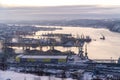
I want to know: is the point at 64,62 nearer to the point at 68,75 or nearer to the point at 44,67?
the point at 44,67

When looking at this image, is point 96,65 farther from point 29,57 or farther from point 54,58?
point 29,57

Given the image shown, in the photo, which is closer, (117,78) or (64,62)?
(117,78)

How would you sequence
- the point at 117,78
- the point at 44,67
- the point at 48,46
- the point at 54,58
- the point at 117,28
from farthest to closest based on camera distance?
the point at 117,28, the point at 48,46, the point at 54,58, the point at 44,67, the point at 117,78

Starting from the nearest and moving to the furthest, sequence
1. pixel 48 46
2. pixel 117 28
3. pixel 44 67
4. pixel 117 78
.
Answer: pixel 117 78 < pixel 44 67 < pixel 48 46 < pixel 117 28

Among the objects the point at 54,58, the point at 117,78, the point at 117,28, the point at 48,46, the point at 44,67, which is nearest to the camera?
the point at 117,78

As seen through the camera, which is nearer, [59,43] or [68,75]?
[68,75]

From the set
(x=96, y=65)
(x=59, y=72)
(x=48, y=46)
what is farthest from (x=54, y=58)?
(x=48, y=46)

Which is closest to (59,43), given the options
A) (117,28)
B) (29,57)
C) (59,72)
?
(29,57)

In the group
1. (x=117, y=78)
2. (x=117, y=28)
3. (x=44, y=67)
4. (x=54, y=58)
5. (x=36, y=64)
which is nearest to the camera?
(x=117, y=78)
